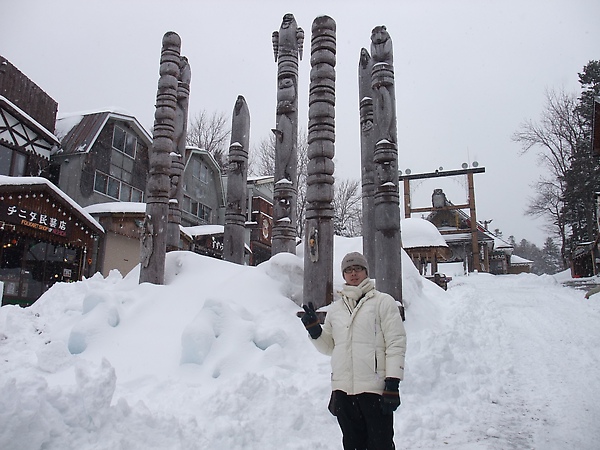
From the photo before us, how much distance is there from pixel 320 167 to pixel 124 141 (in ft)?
56.0

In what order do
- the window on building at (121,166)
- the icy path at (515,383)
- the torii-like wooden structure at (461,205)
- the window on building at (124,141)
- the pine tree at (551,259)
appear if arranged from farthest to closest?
the pine tree at (551,259) < the torii-like wooden structure at (461,205) < the window on building at (124,141) < the window on building at (121,166) < the icy path at (515,383)

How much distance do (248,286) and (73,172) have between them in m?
14.6

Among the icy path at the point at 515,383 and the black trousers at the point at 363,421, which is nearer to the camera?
the black trousers at the point at 363,421

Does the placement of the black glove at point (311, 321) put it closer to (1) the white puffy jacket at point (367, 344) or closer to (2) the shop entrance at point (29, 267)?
(1) the white puffy jacket at point (367, 344)

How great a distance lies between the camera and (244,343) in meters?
5.53

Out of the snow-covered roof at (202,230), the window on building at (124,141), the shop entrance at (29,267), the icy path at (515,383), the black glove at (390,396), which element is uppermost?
the window on building at (124,141)

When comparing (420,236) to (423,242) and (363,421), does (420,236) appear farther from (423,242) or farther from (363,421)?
(363,421)

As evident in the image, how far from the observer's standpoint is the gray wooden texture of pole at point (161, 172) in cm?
772

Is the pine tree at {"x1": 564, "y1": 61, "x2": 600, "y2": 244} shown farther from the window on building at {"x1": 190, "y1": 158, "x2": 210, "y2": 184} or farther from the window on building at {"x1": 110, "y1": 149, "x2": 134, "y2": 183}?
the window on building at {"x1": 110, "y1": 149, "x2": 134, "y2": 183}

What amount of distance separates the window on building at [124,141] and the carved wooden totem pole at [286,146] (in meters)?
13.2

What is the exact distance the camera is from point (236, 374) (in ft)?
16.1

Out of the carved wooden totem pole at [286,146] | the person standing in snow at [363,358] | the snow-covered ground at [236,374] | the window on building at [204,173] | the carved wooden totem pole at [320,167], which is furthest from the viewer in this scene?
the window on building at [204,173]

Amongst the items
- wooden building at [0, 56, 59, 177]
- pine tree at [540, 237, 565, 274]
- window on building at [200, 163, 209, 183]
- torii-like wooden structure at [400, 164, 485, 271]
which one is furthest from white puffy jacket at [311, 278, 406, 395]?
pine tree at [540, 237, 565, 274]

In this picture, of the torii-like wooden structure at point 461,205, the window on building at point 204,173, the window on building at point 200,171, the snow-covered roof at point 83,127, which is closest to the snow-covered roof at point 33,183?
the snow-covered roof at point 83,127
